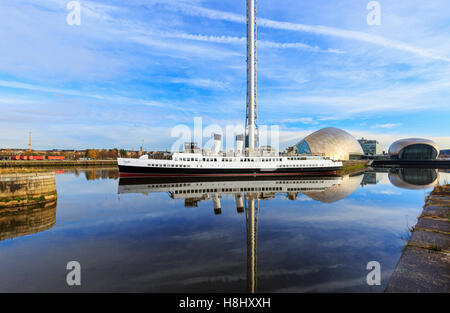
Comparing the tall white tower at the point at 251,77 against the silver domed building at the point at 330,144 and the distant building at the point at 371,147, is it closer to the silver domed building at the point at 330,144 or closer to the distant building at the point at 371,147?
the silver domed building at the point at 330,144

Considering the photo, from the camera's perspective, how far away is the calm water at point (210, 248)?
7.50 metres

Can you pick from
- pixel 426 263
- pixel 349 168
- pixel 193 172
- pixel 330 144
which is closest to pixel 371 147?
pixel 330 144

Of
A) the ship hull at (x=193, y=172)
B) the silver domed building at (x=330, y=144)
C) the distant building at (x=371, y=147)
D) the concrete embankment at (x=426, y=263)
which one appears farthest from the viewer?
the distant building at (x=371, y=147)

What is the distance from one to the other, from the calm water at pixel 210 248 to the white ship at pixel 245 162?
25048 mm

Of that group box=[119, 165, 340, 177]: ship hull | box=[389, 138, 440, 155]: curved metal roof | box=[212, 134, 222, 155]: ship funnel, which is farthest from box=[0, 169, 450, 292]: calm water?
box=[389, 138, 440, 155]: curved metal roof

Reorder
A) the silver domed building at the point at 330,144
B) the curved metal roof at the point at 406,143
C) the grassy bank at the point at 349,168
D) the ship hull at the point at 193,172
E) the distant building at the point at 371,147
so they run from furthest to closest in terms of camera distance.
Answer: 1. the distant building at the point at 371,147
2. the curved metal roof at the point at 406,143
3. the silver domed building at the point at 330,144
4. the grassy bank at the point at 349,168
5. the ship hull at the point at 193,172

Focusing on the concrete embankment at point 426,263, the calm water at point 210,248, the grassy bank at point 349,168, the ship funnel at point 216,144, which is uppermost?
the ship funnel at point 216,144

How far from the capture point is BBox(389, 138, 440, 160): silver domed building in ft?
327

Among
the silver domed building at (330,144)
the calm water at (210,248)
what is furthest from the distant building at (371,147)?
the calm water at (210,248)

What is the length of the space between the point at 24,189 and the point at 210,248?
17.0 m

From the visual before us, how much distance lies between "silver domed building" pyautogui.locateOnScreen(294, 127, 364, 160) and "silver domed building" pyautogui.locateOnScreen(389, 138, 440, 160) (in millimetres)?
24183

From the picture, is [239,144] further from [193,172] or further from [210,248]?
[210,248]

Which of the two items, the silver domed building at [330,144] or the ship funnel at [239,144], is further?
the silver domed building at [330,144]

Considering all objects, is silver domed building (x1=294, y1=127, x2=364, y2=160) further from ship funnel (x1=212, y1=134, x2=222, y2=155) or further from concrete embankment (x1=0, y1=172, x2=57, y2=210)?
concrete embankment (x1=0, y1=172, x2=57, y2=210)
